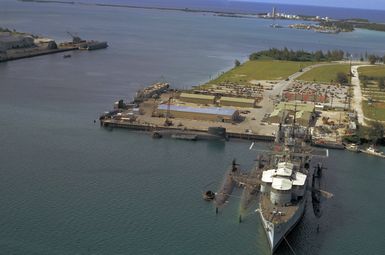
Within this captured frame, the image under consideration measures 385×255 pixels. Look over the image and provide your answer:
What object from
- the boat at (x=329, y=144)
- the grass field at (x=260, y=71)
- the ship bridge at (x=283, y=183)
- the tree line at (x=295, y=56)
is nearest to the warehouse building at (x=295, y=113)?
the boat at (x=329, y=144)

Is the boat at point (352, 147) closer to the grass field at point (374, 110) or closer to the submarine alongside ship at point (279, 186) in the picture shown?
the submarine alongside ship at point (279, 186)

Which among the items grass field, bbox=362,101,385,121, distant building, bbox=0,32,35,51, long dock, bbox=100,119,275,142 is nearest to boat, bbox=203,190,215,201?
long dock, bbox=100,119,275,142

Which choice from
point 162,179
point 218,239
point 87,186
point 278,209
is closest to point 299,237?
point 278,209

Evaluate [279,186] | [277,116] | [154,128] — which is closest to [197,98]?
[277,116]

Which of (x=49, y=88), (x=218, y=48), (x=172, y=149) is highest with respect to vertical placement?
(x=218, y=48)

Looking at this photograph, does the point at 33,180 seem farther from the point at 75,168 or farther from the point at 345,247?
the point at 345,247

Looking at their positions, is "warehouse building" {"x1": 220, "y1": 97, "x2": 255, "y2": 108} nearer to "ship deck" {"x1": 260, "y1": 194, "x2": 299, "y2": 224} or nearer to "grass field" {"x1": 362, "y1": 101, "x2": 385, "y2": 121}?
"grass field" {"x1": 362, "y1": 101, "x2": 385, "y2": 121}

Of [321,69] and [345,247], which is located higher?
[321,69]
